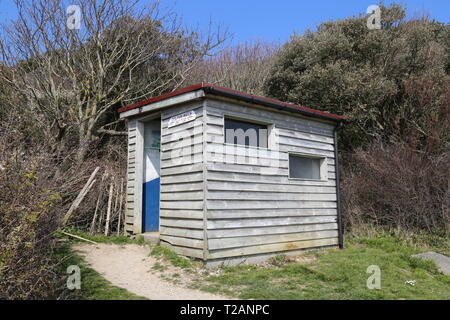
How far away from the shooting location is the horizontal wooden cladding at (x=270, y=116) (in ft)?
23.4

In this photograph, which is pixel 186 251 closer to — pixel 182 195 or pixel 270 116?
pixel 182 195

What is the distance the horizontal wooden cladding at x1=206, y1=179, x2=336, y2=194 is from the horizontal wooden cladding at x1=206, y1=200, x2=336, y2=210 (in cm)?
25

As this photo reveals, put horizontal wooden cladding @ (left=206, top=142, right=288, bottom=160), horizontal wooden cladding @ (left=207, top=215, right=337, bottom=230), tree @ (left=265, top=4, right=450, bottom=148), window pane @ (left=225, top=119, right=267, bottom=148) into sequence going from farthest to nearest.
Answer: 1. tree @ (left=265, top=4, right=450, bottom=148)
2. window pane @ (left=225, top=119, right=267, bottom=148)
3. horizontal wooden cladding @ (left=206, top=142, right=288, bottom=160)
4. horizontal wooden cladding @ (left=207, top=215, right=337, bottom=230)

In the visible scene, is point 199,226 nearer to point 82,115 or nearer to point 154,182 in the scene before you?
point 154,182

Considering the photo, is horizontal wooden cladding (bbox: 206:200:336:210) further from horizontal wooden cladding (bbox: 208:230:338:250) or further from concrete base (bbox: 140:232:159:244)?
concrete base (bbox: 140:232:159:244)

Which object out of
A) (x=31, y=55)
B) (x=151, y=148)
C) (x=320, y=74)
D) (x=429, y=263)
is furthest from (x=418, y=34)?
(x=31, y=55)

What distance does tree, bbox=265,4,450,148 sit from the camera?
1237cm

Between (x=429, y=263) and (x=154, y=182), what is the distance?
668cm

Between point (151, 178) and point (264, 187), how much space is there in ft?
10.5

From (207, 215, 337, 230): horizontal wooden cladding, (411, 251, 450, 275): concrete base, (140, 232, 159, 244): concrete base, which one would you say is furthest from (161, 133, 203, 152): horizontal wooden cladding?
(411, 251, 450, 275): concrete base

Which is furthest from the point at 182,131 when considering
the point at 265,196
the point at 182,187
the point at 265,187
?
the point at 265,196

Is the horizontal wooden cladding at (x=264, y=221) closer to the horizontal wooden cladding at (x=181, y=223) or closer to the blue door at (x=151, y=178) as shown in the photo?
the horizontal wooden cladding at (x=181, y=223)

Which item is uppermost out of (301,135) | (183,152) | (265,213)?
(301,135)

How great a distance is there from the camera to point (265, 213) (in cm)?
756
